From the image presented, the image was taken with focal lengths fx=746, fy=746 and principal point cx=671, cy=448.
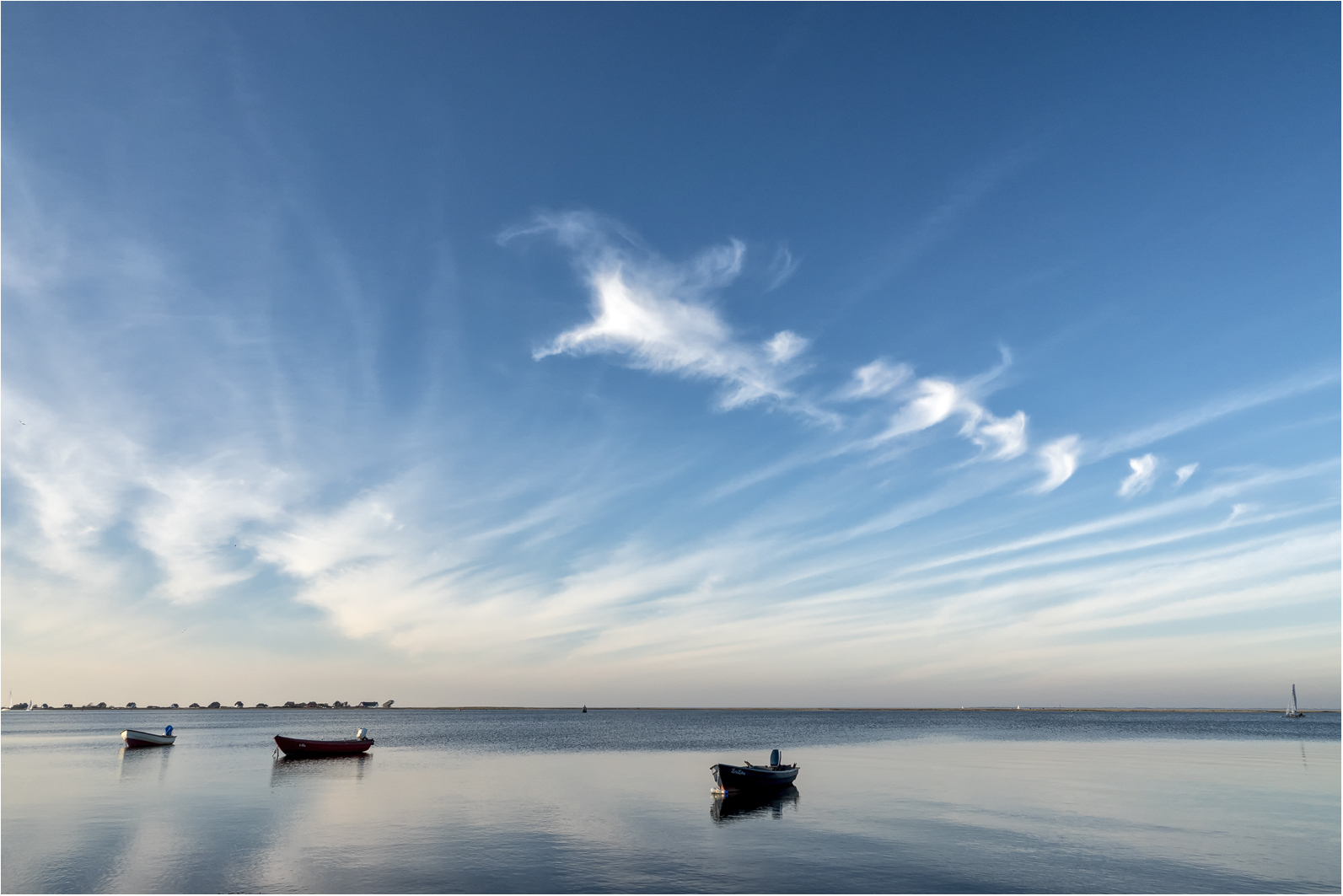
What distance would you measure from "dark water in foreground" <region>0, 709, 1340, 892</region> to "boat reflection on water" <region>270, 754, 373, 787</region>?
27.5 inches

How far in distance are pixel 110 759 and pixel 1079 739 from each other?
117199 millimetres

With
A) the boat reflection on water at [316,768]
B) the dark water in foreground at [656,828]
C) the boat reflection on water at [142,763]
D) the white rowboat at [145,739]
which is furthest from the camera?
the white rowboat at [145,739]

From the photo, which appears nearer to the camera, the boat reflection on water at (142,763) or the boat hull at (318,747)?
the boat reflection on water at (142,763)

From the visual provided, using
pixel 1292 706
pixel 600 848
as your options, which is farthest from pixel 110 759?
pixel 1292 706

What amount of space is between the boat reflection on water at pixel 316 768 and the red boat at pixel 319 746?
1.50 ft

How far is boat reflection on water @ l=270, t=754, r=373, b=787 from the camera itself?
52156 mm

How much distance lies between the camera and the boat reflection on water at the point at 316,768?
5216 cm

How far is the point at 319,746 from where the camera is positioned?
6719cm

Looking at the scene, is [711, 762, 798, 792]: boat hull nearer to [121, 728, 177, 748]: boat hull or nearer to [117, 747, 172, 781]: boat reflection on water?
[117, 747, 172, 781]: boat reflection on water

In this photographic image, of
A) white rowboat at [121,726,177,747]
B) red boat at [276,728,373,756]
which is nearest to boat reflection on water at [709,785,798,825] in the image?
red boat at [276,728,373,756]

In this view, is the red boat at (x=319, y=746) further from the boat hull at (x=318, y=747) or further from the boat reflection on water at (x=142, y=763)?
the boat reflection on water at (x=142, y=763)

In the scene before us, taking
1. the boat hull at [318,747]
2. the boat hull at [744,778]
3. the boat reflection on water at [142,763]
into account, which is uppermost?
the boat hull at [744,778]

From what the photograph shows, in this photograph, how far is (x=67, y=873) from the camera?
81.8 feet

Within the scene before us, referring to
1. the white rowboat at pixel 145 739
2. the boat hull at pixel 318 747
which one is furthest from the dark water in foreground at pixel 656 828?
the white rowboat at pixel 145 739
